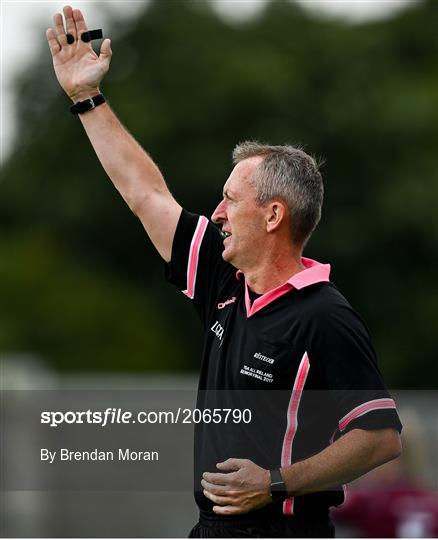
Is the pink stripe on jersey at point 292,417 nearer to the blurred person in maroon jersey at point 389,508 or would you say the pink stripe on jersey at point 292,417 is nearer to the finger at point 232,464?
the finger at point 232,464

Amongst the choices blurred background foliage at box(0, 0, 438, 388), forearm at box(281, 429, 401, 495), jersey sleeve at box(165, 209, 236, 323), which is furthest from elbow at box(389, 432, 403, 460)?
blurred background foliage at box(0, 0, 438, 388)

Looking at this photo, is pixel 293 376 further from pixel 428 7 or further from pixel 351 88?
pixel 428 7

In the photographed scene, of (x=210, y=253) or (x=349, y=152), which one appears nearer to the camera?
(x=210, y=253)

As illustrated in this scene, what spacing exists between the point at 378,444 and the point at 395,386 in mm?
29105

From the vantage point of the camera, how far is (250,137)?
40438mm

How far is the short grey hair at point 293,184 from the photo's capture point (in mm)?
5488

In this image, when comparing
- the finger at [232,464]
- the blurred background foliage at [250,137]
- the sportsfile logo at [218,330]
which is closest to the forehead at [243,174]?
the sportsfile logo at [218,330]

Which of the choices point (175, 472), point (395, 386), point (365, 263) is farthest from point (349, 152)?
point (175, 472)

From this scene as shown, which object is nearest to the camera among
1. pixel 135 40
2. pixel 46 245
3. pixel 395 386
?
pixel 395 386

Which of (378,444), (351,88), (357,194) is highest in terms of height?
(378,444)

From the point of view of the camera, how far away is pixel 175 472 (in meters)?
11.7

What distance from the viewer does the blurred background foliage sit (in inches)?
1532

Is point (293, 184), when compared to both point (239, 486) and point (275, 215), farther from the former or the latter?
point (239, 486)

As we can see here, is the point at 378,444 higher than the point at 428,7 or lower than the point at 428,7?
higher
